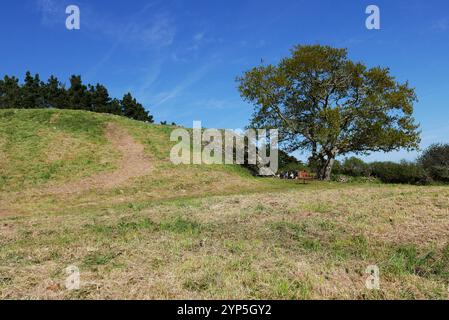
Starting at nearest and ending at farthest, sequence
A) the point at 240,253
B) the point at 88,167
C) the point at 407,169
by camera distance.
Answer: the point at 240,253
the point at 88,167
the point at 407,169

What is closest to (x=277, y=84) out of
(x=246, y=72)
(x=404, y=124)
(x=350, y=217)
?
(x=246, y=72)

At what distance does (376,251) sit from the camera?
816cm

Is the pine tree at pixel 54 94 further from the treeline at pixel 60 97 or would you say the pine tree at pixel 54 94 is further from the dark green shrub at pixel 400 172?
the dark green shrub at pixel 400 172

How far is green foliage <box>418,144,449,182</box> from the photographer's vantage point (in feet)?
115

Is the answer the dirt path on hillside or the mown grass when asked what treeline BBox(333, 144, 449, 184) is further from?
the mown grass

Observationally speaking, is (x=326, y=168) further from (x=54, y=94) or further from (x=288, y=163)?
(x=54, y=94)

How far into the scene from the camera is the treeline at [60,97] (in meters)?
68.4

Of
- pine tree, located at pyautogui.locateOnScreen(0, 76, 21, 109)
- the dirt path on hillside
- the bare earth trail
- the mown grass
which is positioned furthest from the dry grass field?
pine tree, located at pyautogui.locateOnScreen(0, 76, 21, 109)

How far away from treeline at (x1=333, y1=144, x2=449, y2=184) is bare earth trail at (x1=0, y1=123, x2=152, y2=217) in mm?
17762

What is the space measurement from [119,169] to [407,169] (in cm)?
2604

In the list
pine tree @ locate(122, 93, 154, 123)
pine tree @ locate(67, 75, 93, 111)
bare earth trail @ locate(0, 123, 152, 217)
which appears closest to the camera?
bare earth trail @ locate(0, 123, 152, 217)

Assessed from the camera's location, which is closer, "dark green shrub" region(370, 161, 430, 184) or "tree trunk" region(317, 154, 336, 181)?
"tree trunk" region(317, 154, 336, 181)

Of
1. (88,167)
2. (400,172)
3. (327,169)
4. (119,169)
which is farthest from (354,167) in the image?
(88,167)

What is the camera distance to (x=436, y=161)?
37281 mm
